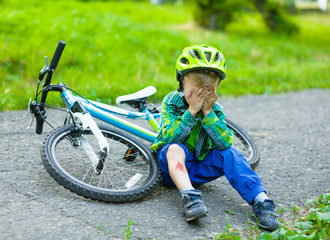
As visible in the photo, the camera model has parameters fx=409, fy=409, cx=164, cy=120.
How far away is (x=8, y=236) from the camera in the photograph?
101 inches

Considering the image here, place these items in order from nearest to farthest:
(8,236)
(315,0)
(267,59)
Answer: (8,236), (267,59), (315,0)

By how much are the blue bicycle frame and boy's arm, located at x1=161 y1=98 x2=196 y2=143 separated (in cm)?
48

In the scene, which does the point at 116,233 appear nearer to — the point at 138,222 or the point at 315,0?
the point at 138,222

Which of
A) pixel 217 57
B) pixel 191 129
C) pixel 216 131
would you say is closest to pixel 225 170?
pixel 216 131

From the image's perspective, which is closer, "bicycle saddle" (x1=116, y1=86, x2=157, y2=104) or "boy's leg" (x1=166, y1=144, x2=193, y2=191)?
"boy's leg" (x1=166, y1=144, x2=193, y2=191)

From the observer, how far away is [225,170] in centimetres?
325

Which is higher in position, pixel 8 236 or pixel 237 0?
pixel 8 236

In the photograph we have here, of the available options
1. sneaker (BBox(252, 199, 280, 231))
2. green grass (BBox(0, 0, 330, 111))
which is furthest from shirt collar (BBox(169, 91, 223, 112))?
green grass (BBox(0, 0, 330, 111))

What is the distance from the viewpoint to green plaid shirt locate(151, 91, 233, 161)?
3.20m

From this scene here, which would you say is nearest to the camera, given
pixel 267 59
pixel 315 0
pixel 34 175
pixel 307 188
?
pixel 34 175

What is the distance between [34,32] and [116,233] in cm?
661

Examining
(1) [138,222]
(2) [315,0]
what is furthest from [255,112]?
(2) [315,0]

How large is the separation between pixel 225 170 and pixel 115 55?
5.62 meters

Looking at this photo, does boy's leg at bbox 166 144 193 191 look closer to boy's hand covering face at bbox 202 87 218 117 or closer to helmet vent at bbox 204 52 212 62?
boy's hand covering face at bbox 202 87 218 117
